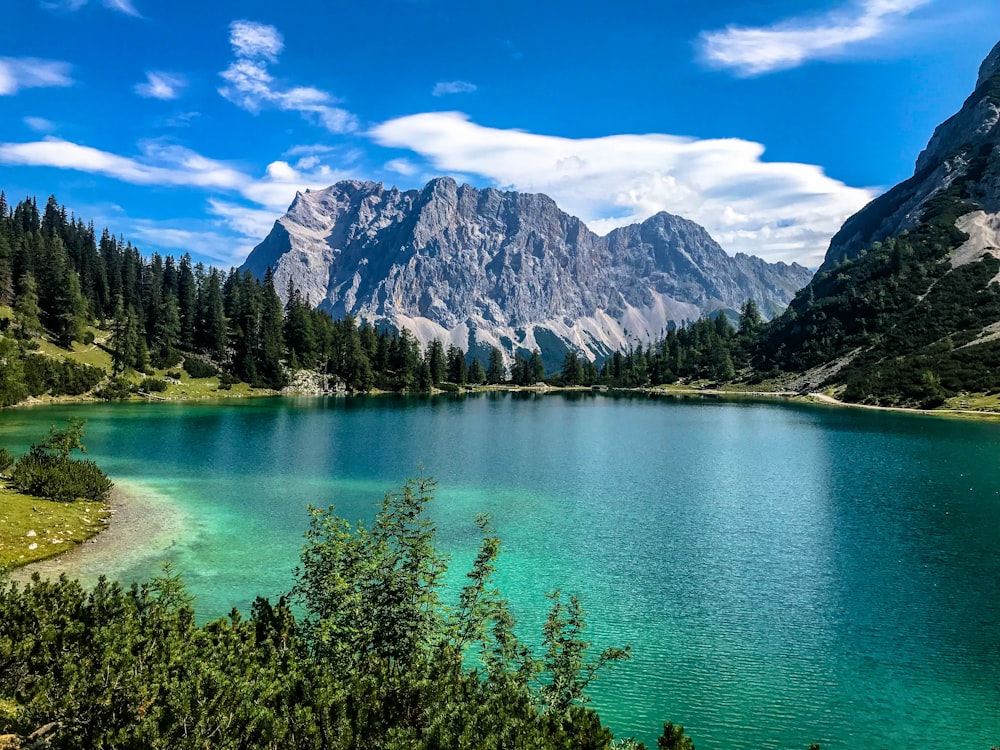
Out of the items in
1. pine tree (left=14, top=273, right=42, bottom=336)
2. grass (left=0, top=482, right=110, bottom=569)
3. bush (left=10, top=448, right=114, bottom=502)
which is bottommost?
grass (left=0, top=482, right=110, bottom=569)

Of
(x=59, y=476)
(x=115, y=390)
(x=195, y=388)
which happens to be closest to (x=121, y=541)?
(x=59, y=476)

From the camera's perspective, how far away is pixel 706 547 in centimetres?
3981

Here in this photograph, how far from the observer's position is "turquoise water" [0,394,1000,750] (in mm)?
22062

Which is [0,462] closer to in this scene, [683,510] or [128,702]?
[128,702]

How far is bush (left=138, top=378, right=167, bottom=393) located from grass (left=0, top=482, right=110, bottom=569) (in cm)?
11760

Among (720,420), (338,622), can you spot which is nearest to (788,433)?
(720,420)

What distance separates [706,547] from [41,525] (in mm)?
40650

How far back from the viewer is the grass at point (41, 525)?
3269cm

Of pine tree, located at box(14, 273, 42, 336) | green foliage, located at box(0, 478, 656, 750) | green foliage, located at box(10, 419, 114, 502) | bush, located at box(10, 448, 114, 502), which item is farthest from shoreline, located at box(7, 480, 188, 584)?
pine tree, located at box(14, 273, 42, 336)

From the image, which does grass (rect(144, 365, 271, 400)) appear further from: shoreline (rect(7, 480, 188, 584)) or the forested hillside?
shoreline (rect(7, 480, 188, 584))

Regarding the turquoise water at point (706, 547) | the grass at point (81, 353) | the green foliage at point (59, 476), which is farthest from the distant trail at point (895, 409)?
the grass at point (81, 353)

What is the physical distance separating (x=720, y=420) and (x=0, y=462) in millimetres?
120678

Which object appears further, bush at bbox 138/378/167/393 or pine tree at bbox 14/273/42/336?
bush at bbox 138/378/167/393

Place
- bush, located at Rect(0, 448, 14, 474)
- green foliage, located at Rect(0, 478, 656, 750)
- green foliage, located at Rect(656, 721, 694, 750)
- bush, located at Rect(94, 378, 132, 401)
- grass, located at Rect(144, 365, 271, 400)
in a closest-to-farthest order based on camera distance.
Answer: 1. green foliage, located at Rect(0, 478, 656, 750)
2. green foliage, located at Rect(656, 721, 694, 750)
3. bush, located at Rect(0, 448, 14, 474)
4. bush, located at Rect(94, 378, 132, 401)
5. grass, located at Rect(144, 365, 271, 400)
